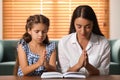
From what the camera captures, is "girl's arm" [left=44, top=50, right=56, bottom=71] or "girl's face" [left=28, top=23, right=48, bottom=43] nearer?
"girl's arm" [left=44, top=50, right=56, bottom=71]

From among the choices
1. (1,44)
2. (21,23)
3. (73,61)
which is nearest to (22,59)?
(73,61)

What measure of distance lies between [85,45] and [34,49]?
0.41 m

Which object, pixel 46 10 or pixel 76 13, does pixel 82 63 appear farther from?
pixel 46 10

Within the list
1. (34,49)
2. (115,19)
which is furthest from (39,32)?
(115,19)

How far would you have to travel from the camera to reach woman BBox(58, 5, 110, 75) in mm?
2035

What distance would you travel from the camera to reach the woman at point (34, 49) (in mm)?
1989

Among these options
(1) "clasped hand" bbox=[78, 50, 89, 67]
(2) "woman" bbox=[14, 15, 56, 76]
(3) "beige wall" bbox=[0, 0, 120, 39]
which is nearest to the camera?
(1) "clasped hand" bbox=[78, 50, 89, 67]

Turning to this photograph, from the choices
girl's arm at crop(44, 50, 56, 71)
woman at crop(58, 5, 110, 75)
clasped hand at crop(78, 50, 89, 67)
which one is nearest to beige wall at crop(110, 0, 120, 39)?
woman at crop(58, 5, 110, 75)

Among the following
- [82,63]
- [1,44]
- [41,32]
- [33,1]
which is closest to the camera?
[82,63]

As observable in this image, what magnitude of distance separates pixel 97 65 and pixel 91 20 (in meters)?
0.35

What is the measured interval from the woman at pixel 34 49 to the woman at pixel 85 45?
113mm

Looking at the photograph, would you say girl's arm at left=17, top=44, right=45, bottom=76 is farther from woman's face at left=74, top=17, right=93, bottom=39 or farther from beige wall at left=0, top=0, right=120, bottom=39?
beige wall at left=0, top=0, right=120, bottom=39

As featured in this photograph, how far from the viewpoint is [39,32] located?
2.03 meters

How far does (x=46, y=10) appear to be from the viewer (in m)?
5.02
